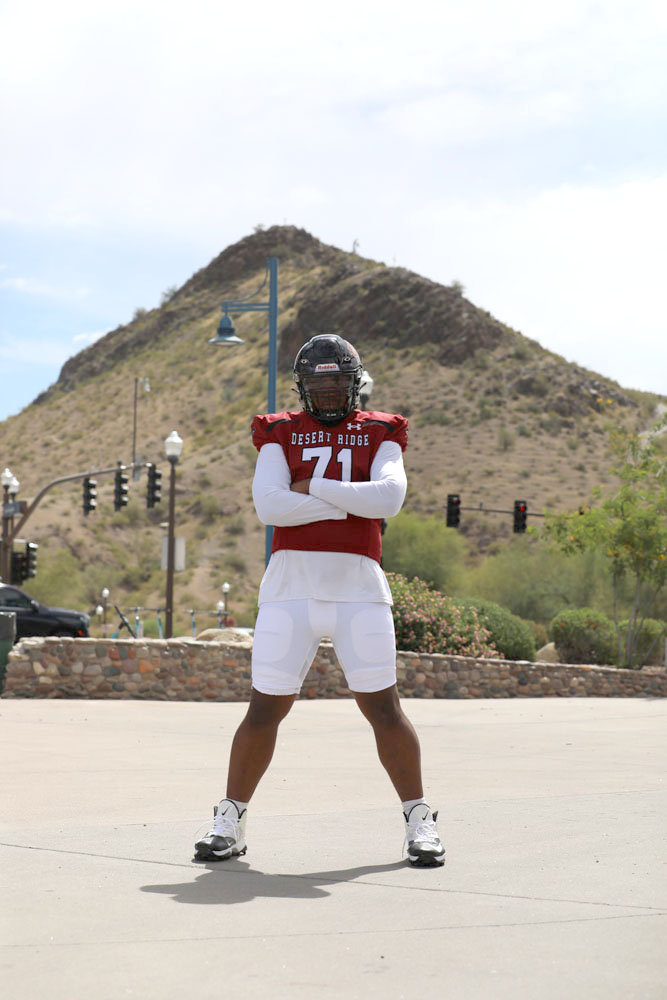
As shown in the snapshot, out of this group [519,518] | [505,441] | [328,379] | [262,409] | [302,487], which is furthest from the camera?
[262,409]

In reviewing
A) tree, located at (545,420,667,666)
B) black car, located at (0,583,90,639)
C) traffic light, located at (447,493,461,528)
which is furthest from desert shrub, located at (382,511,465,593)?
black car, located at (0,583,90,639)

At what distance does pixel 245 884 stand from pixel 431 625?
49.2 ft

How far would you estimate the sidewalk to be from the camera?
3.25 metres

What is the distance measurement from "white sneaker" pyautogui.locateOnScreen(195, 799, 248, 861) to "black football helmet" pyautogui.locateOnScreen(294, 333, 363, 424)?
163cm

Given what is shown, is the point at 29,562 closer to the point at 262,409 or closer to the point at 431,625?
the point at 431,625

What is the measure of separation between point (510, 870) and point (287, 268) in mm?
102884

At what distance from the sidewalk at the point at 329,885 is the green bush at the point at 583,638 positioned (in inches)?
604

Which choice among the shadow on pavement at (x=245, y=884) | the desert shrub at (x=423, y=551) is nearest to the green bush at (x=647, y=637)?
the desert shrub at (x=423, y=551)

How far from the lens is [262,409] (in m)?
78.2

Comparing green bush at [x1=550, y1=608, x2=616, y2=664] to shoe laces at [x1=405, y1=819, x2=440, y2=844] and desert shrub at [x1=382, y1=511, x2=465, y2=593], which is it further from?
shoe laces at [x1=405, y1=819, x2=440, y2=844]

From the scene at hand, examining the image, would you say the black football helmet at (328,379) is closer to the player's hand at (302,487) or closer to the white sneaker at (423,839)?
the player's hand at (302,487)

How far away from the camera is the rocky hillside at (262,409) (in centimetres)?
6500

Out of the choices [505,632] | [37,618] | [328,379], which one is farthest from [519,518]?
[328,379]

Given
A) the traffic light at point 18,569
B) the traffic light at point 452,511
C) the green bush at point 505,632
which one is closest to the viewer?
the green bush at point 505,632
